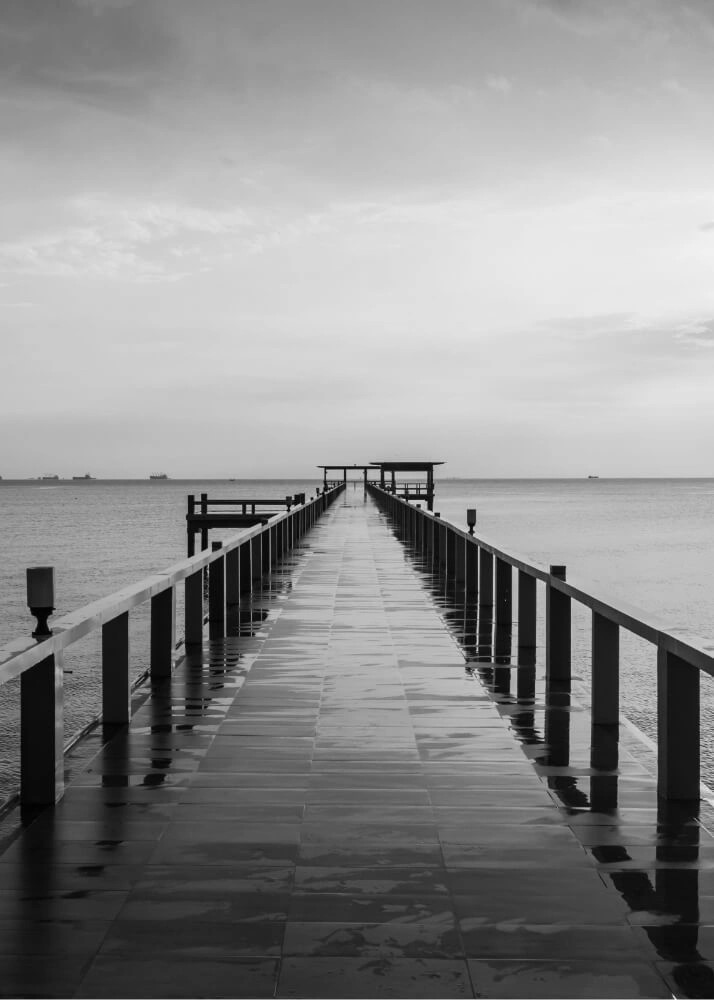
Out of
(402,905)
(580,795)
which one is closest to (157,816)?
(402,905)

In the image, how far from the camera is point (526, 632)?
841cm

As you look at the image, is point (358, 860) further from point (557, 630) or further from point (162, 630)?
point (557, 630)

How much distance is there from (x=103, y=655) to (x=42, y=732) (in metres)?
1.36

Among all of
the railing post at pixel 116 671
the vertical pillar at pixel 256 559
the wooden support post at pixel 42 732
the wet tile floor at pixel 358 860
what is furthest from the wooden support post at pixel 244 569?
the wooden support post at pixel 42 732

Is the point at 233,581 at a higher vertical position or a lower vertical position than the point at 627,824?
higher

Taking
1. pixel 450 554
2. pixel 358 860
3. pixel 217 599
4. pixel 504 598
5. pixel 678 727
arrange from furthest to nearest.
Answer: pixel 450 554
pixel 504 598
pixel 217 599
pixel 678 727
pixel 358 860

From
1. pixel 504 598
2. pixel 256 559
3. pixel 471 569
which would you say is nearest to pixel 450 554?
pixel 471 569

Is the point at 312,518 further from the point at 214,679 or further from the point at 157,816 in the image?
the point at 157,816

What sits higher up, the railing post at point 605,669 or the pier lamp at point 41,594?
the pier lamp at point 41,594

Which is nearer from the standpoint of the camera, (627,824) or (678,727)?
(627,824)

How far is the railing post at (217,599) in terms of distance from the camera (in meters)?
9.26

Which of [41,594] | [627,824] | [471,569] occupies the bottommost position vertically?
[627,824]

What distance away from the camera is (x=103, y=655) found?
5520mm

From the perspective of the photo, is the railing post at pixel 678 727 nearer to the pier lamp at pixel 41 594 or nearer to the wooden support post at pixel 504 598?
the pier lamp at pixel 41 594
